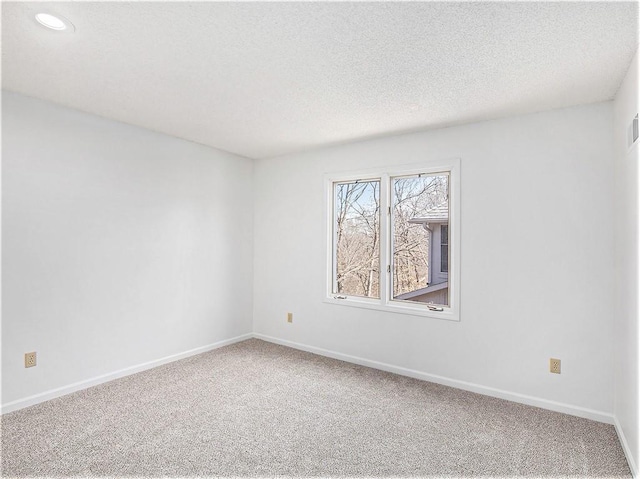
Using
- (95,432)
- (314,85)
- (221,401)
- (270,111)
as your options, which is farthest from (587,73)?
(95,432)

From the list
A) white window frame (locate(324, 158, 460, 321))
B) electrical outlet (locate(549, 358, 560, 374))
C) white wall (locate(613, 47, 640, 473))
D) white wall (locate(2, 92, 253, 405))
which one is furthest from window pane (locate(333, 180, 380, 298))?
white wall (locate(613, 47, 640, 473))

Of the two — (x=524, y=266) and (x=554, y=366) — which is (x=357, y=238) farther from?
(x=554, y=366)

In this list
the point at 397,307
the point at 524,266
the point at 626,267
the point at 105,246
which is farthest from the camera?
the point at 397,307

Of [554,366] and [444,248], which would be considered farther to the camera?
[444,248]

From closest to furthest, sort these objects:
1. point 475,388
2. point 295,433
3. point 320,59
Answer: point 320,59
point 295,433
point 475,388

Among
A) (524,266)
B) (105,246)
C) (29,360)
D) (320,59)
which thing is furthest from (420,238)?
(29,360)

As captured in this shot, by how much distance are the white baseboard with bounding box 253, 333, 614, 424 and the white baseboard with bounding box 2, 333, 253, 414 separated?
106 cm

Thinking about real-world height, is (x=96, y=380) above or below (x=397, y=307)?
below

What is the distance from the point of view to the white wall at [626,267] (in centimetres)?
206

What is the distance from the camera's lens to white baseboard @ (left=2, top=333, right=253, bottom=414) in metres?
2.70

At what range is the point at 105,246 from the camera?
3.25 meters

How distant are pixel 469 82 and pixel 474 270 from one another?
155 cm

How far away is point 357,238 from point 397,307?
899 millimetres

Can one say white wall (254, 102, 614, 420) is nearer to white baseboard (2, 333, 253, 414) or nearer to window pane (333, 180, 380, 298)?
window pane (333, 180, 380, 298)
